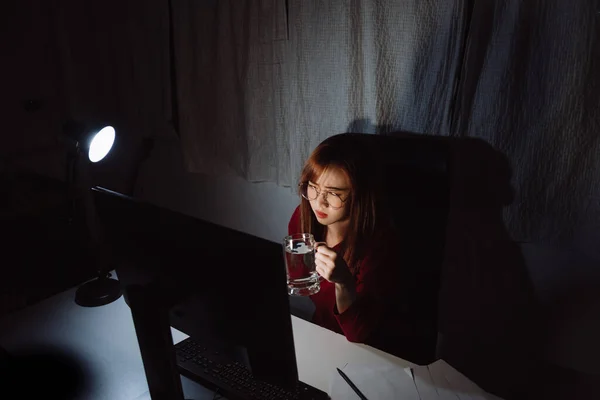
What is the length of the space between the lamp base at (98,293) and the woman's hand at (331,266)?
712 millimetres

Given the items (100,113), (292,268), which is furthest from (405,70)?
(100,113)

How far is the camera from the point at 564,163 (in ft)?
4.50

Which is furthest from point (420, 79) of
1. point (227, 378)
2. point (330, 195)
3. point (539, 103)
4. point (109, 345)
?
point (109, 345)

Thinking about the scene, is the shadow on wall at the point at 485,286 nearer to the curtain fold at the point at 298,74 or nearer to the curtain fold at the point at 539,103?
the curtain fold at the point at 539,103

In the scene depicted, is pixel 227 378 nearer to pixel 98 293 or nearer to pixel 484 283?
pixel 98 293

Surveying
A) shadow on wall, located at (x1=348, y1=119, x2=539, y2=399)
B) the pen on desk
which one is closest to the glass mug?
the pen on desk

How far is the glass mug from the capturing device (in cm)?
131

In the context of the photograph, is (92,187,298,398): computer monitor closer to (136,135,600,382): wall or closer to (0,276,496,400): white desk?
(0,276,496,400): white desk

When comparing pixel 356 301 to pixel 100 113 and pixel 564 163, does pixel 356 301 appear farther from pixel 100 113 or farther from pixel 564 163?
pixel 100 113

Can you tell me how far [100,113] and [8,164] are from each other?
1.82 ft

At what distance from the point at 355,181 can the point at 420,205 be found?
0.25 metres

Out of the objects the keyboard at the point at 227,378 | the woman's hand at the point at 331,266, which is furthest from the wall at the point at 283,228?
the keyboard at the point at 227,378

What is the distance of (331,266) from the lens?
1332mm

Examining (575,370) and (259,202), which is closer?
(575,370)
